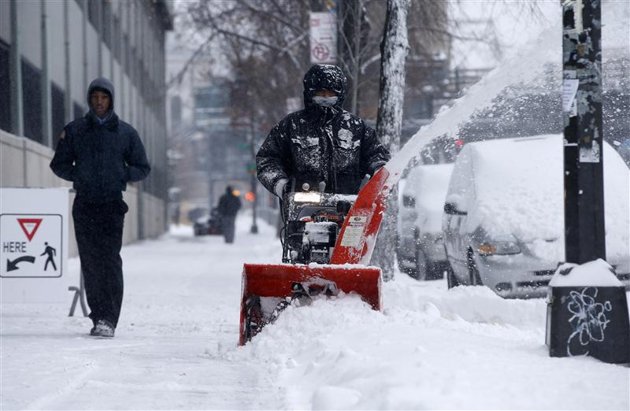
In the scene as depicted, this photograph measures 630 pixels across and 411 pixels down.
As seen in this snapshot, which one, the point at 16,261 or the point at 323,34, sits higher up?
the point at 323,34

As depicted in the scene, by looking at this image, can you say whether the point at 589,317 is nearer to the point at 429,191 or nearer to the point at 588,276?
the point at 588,276

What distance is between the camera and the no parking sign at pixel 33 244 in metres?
10.1

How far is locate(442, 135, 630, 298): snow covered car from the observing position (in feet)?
36.7

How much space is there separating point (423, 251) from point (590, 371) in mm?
10550

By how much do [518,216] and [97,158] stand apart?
14.9 ft

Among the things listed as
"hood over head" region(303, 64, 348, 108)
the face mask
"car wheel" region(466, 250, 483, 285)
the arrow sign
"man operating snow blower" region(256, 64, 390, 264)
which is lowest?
"car wheel" region(466, 250, 483, 285)

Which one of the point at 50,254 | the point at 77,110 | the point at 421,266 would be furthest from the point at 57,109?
the point at 50,254

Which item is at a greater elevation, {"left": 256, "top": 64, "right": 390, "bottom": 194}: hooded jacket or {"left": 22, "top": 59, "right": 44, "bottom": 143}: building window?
{"left": 22, "top": 59, "right": 44, "bottom": 143}: building window

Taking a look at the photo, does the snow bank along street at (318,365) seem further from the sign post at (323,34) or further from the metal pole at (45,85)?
the metal pole at (45,85)

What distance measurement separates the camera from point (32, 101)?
64.2 feet

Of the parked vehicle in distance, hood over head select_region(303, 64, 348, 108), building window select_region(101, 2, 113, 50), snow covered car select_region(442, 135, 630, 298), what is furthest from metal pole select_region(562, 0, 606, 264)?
the parked vehicle in distance

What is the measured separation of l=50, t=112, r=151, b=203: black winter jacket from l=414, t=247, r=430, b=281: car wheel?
7297 millimetres

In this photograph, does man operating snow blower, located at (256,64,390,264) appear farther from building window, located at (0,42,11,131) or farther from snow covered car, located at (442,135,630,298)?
building window, located at (0,42,11,131)

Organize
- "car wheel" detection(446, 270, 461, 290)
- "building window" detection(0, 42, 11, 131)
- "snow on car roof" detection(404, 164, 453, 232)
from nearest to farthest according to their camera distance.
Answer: "car wheel" detection(446, 270, 461, 290), "snow on car roof" detection(404, 164, 453, 232), "building window" detection(0, 42, 11, 131)
